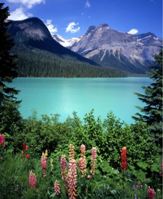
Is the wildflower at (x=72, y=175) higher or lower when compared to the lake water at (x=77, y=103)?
higher

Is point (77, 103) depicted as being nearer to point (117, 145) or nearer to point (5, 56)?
point (5, 56)

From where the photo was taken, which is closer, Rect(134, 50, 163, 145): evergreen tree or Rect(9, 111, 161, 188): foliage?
Rect(9, 111, 161, 188): foliage

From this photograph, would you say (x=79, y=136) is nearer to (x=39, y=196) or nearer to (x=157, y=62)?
(x=39, y=196)

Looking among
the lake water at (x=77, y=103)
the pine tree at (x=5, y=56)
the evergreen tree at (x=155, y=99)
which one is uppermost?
the pine tree at (x=5, y=56)

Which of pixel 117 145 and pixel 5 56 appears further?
pixel 5 56

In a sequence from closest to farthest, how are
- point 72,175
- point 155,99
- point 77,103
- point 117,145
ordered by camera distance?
1. point 72,175
2. point 117,145
3. point 155,99
4. point 77,103

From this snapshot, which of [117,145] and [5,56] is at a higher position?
[5,56]

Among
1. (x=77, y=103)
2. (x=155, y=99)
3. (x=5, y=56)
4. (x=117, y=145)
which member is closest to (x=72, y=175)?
(x=117, y=145)

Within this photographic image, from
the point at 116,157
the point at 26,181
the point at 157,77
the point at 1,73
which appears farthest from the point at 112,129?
the point at 1,73

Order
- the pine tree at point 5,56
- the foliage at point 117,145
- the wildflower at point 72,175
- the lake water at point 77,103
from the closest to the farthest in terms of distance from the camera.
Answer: the wildflower at point 72,175 < the foliage at point 117,145 < the pine tree at point 5,56 < the lake water at point 77,103

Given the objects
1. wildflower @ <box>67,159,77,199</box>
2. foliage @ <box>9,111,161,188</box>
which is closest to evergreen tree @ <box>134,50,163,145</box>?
foliage @ <box>9,111,161,188</box>

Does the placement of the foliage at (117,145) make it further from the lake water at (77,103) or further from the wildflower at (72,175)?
the lake water at (77,103)

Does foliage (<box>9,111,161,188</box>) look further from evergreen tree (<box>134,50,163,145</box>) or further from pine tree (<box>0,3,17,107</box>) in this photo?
pine tree (<box>0,3,17,107</box>)

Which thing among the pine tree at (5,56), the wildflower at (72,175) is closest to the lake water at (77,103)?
the pine tree at (5,56)
